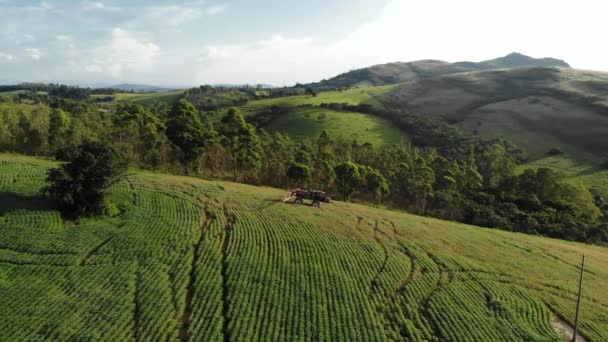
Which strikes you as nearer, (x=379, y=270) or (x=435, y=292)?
(x=435, y=292)

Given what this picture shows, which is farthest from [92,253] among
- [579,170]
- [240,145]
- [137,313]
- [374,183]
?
[579,170]

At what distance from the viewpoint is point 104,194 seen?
156ft

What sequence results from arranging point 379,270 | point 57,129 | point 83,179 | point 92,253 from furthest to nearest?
1. point 57,129
2. point 83,179
3. point 379,270
4. point 92,253

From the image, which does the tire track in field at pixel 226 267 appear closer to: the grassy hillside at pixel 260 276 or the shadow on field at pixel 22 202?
the grassy hillside at pixel 260 276

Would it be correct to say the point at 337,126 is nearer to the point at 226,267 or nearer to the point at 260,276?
the point at 226,267

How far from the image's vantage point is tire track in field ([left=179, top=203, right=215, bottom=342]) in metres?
29.1

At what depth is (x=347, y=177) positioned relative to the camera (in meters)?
75.2

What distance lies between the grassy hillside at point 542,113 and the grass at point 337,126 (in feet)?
112

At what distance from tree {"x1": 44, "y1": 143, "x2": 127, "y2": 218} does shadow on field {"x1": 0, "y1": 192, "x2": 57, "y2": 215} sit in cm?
112

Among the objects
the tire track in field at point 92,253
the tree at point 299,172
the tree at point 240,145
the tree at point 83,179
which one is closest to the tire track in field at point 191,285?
the tire track in field at point 92,253

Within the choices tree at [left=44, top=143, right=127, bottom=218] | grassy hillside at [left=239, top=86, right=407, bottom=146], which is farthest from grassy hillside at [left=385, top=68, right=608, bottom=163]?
tree at [left=44, top=143, right=127, bottom=218]

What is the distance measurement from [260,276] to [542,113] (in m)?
170

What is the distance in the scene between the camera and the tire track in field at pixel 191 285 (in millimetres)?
29134

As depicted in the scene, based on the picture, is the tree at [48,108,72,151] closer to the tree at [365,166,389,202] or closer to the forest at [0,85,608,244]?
the forest at [0,85,608,244]
